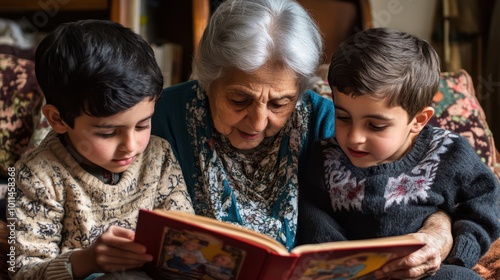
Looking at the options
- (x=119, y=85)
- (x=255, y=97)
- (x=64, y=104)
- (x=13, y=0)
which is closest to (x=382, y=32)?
(x=255, y=97)

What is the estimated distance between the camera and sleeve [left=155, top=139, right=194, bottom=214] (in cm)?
154

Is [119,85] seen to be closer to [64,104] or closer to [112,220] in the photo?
[64,104]

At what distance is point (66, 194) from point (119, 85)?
30 centimetres

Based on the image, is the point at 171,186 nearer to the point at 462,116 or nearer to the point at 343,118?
the point at 343,118

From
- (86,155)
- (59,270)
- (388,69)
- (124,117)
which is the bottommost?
(59,270)

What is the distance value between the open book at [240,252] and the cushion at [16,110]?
1045mm

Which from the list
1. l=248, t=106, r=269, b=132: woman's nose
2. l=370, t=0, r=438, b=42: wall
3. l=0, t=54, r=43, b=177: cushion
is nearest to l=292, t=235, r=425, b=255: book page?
l=248, t=106, r=269, b=132: woman's nose

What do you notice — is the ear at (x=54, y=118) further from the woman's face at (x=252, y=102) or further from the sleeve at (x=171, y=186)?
the woman's face at (x=252, y=102)

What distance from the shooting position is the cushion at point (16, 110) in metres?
2.12

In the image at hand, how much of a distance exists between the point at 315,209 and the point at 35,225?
2.27 ft

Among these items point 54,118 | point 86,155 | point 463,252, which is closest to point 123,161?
point 86,155

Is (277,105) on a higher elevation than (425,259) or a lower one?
higher

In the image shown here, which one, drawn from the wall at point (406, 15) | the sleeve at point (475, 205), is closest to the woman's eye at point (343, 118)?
the sleeve at point (475, 205)

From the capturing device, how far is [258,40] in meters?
1.53
